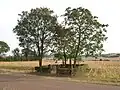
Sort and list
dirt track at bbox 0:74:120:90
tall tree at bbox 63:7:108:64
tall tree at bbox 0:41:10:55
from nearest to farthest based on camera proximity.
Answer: dirt track at bbox 0:74:120:90 < tall tree at bbox 63:7:108:64 < tall tree at bbox 0:41:10:55

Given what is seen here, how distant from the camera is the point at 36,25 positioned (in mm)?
48156

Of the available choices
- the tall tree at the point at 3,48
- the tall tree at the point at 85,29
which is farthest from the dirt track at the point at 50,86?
the tall tree at the point at 3,48

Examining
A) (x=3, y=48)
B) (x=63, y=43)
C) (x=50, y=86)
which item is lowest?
(x=50, y=86)

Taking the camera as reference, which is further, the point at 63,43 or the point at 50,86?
the point at 63,43

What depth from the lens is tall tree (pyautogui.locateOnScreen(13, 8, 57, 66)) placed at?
4819 centimetres

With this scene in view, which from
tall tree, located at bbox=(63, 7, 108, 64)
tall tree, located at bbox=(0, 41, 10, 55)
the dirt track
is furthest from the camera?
tall tree, located at bbox=(0, 41, 10, 55)

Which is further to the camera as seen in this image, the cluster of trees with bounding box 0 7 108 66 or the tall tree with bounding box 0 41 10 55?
the tall tree with bounding box 0 41 10 55

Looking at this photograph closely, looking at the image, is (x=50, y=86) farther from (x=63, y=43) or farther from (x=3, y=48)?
(x=3, y=48)

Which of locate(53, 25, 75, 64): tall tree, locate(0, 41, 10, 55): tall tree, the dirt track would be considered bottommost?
the dirt track

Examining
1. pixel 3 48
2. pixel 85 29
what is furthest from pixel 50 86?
pixel 3 48

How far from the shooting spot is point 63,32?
39375 mm

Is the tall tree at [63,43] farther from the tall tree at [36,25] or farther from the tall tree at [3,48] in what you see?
the tall tree at [3,48]

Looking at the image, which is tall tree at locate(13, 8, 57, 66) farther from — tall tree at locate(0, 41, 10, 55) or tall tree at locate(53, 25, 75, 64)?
tall tree at locate(0, 41, 10, 55)

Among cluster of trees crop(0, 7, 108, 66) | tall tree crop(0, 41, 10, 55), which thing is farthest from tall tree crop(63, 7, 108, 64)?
tall tree crop(0, 41, 10, 55)
